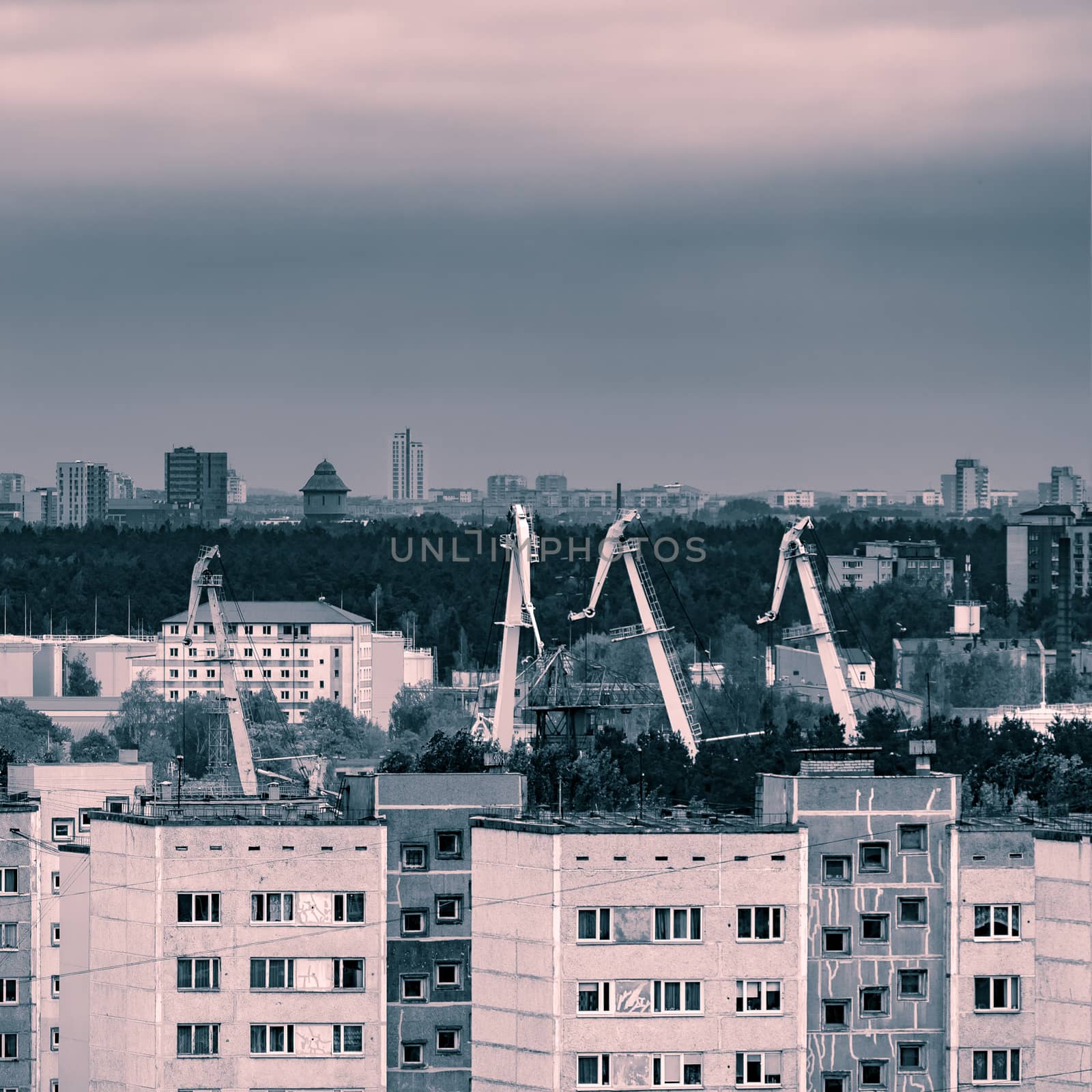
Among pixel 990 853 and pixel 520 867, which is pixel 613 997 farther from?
pixel 990 853

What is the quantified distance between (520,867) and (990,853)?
5.17 metres

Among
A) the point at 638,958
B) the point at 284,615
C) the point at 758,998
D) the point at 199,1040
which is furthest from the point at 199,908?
the point at 284,615

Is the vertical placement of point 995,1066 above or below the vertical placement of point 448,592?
below

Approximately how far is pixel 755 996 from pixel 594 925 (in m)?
1.94

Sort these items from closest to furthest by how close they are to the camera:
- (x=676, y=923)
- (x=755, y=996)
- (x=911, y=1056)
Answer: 1. (x=676, y=923)
2. (x=755, y=996)
3. (x=911, y=1056)

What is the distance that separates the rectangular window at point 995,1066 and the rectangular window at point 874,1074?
954 millimetres

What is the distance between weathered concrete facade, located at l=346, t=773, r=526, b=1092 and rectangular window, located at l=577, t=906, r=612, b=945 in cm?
199

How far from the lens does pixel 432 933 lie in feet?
131

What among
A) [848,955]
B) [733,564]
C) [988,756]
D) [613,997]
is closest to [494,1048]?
[613,997]

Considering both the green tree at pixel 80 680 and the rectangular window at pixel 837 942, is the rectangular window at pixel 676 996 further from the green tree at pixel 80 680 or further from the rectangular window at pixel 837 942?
the green tree at pixel 80 680

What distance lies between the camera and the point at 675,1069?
125 feet

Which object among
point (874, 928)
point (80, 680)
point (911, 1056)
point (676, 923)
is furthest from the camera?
point (80, 680)

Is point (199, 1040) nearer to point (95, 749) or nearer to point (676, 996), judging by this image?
point (676, 996)

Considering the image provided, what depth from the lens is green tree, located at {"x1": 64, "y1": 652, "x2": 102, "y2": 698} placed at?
14800 cm
